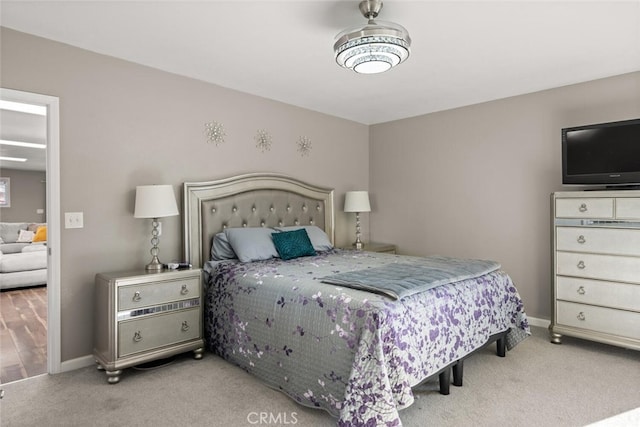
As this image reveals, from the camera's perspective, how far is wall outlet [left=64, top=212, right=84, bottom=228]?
2.69 metres

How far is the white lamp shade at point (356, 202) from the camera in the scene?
4.57 meters

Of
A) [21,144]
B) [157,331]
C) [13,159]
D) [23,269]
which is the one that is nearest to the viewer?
[157,331]

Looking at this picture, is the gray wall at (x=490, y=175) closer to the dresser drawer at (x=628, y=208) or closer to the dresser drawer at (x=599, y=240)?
the dresser drawer at (x=599, y=240)

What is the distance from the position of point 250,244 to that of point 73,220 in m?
1.33

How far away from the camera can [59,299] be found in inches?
104

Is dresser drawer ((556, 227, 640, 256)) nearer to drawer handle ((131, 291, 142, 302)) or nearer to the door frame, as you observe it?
drawer handle ((131, 291, 142, 302))


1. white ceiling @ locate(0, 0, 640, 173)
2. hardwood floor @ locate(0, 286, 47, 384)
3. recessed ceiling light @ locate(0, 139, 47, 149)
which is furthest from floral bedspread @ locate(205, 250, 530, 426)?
recessed ceiling light @ locate(0, 139, 47, 149)

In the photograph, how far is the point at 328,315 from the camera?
2.07 meters

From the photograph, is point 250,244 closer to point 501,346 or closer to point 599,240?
point 501,346

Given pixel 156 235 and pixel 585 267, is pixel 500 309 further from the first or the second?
pixel 156 235

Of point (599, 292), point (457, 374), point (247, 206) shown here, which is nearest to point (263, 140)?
point (247, 206)

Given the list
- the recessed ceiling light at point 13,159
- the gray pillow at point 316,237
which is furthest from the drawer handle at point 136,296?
the recessed ceiling light at point 13,159

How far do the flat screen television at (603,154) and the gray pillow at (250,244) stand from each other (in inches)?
107

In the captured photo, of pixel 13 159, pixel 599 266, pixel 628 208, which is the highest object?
pixel 13 159
